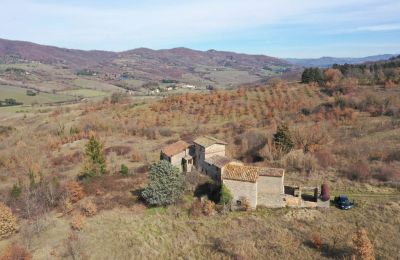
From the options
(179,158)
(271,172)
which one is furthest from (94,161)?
(271,172)

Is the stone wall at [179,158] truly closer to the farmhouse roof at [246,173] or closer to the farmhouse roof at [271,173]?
the farmhouse roof at [246,173]

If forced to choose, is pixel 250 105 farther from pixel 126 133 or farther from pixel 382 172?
pixel 382 172

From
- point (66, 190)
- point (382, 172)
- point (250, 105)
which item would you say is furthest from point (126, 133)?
point (382, 172)

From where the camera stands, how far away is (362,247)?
24.1 m

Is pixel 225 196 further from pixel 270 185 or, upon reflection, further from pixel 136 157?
pixel 136 157

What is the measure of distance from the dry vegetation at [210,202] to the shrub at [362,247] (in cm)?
131

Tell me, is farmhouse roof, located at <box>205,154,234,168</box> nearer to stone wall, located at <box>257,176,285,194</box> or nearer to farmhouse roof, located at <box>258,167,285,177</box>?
farmhouse roof, located at <box>258,167,285,177</box>

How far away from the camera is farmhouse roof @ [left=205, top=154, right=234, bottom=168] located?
36.9m

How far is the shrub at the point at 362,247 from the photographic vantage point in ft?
78.3

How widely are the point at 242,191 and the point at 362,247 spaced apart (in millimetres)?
12052

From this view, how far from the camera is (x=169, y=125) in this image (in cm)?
8425

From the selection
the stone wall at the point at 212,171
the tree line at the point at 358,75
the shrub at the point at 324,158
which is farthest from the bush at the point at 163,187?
the tree line at the point at 358,75

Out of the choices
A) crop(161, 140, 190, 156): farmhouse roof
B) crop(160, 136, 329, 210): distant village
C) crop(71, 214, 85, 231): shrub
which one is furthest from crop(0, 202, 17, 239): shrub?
crop(160, 136, 329, 210): distant village

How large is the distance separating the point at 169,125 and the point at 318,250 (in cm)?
6015
